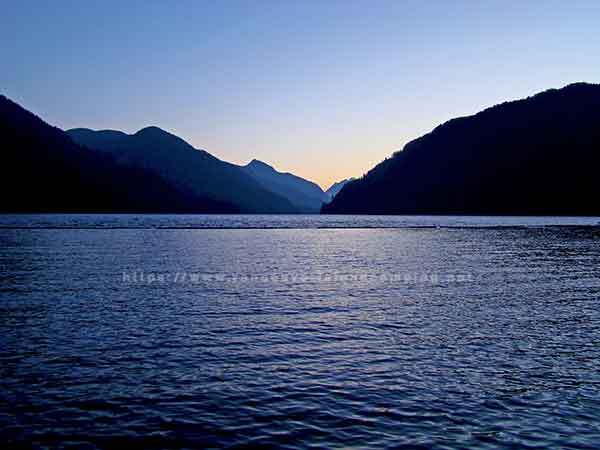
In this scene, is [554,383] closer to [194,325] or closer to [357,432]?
[357,432]

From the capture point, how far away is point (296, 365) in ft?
64.8

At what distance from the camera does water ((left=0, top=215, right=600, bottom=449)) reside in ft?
44.8

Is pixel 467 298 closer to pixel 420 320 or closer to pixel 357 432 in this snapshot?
pixel 420 320

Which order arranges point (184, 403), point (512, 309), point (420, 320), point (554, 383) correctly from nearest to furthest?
1. point (184, 403)
2. point (554, 383)
3. point (420, 320)
4. point (512, 309)

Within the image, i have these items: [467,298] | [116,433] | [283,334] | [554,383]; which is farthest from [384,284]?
[116,433]

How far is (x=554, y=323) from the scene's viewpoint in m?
28.6

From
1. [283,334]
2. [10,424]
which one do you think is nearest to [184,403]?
[10,424]

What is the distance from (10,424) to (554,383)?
1879 centimetres

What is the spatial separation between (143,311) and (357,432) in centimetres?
2114

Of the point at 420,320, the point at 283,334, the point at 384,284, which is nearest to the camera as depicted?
the point at 283,334

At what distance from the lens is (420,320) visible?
2917 centimetres

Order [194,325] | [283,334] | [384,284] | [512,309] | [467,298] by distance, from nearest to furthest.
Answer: [283,334] → [194,325] → [512,309] → [467,298] → [384,284]

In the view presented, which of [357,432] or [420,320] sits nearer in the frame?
[357,432]

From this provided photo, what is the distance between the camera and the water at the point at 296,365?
13641mm
